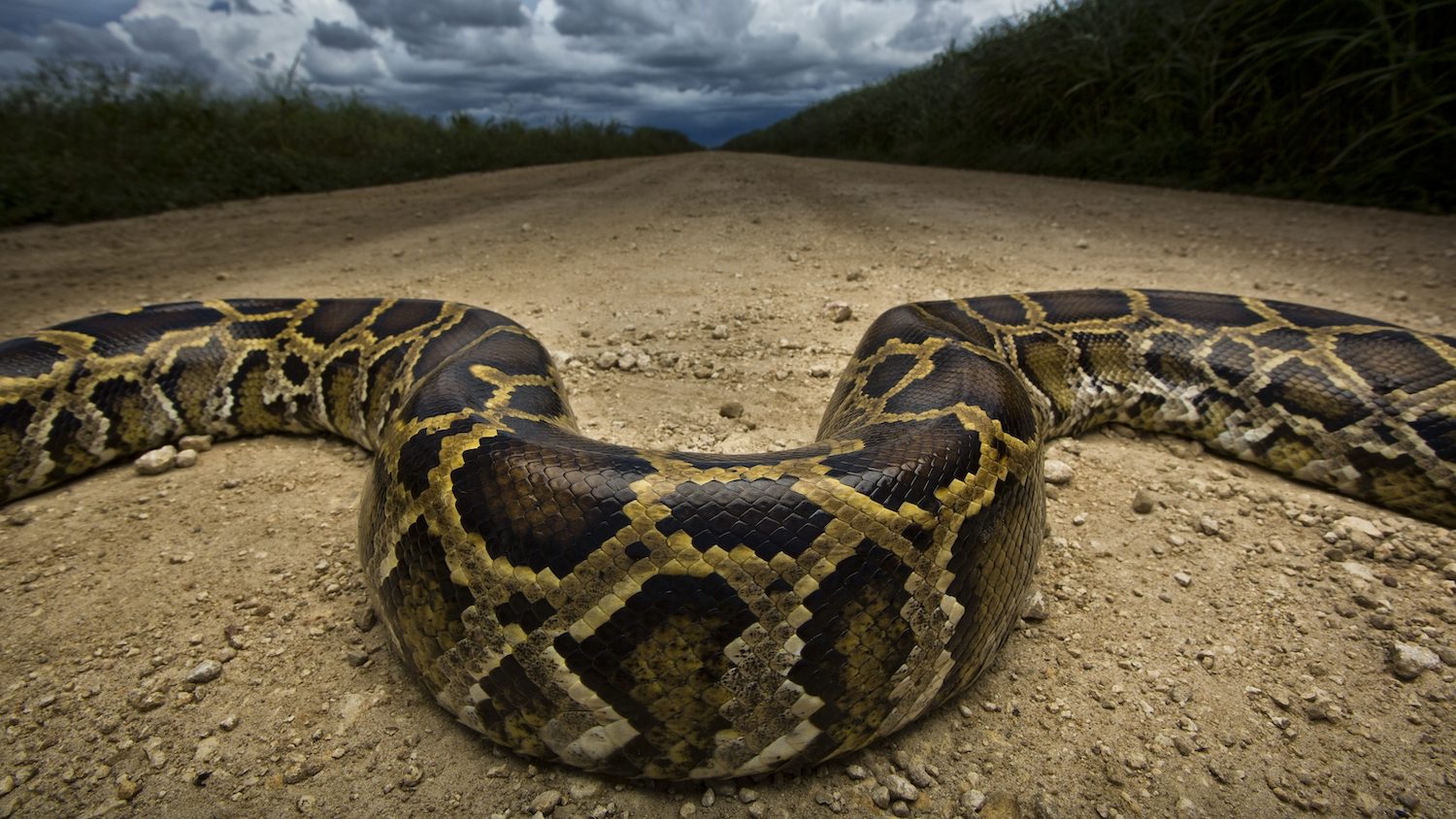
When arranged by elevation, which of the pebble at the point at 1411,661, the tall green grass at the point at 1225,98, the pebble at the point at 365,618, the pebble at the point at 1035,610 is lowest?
the pebble at the point at 365,618

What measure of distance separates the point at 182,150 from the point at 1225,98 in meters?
15.7

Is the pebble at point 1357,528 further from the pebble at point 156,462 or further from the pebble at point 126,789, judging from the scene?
the pebble at point 156,462

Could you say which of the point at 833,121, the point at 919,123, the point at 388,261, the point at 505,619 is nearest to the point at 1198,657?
the point at 505,619

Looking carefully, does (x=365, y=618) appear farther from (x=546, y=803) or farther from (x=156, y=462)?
(x=156, y=462)

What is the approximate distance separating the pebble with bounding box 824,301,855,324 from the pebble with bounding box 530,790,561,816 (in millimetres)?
4323

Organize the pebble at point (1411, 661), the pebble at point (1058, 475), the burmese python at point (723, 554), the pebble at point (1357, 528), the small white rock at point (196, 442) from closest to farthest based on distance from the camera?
the burmese python at point (723, 554)
the pebble at point (1411, 661)
the pebble at point (1357, 528)
the pebble at point (1058, 475)
the small white rock at point (196, 442)

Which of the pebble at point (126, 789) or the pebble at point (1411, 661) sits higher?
the pebble at point (1411, 661)

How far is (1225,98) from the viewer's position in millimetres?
10766

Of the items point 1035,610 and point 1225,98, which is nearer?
point 1035,610

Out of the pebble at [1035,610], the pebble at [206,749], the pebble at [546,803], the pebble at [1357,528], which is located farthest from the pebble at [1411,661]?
the pebble at [206,749]

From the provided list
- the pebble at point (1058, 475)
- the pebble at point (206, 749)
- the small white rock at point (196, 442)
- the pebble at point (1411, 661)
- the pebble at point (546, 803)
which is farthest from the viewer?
the small white rock at point (196, 442)

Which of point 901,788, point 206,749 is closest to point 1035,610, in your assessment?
point 901,788

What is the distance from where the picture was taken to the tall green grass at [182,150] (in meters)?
9.45

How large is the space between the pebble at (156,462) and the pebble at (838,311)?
4.49 metres
